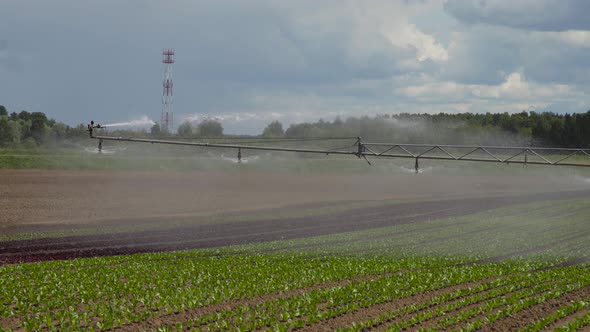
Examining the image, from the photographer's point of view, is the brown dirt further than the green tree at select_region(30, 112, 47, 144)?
No

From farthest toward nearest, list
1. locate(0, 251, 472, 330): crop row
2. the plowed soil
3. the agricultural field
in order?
the plowed soil → locate(0, 251, 472, 330): crop row → the agricultural field

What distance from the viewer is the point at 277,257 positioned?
118ft

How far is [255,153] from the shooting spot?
342ft

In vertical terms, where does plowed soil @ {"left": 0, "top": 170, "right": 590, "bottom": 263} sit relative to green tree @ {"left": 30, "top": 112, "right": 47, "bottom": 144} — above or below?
below

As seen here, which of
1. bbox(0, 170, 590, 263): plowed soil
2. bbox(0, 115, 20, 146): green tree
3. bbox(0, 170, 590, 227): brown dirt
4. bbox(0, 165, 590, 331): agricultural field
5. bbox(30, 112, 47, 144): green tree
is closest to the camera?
bbox(0, 165, 590, 331): agricultural field

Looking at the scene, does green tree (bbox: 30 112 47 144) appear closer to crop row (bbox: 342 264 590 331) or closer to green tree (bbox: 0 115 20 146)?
green tree (bbox: 0 115 20 146)

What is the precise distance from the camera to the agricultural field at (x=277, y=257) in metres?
22.4

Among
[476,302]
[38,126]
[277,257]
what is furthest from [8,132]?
[476,302]

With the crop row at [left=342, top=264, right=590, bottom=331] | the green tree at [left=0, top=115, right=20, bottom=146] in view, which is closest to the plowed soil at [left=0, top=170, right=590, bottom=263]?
the green tree at [left=0, top=115, right=20, bottom=146]

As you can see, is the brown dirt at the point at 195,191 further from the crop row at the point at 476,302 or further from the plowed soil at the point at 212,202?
the crop row at the point at 476,302

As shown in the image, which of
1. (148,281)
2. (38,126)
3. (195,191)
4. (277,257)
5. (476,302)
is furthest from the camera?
(38,126)

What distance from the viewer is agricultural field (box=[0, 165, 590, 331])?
22.4 meters

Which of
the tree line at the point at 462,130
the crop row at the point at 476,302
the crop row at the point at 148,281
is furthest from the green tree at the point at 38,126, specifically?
the crop row at the point at 476,302

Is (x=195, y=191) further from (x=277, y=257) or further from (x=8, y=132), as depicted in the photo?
(x=8, y=132)
